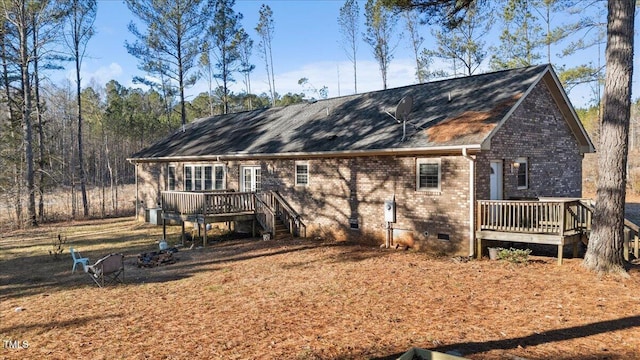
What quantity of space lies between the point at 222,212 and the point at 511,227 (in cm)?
948

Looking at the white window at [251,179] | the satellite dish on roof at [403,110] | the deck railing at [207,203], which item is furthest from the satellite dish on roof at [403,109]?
the white window at [251,179]

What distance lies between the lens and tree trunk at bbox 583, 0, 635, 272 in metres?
9.27

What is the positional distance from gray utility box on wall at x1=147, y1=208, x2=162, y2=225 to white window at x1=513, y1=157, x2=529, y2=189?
16473 millimetres

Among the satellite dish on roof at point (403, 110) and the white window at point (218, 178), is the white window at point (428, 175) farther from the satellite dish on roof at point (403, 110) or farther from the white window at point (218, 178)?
the white window at point (218, 178)

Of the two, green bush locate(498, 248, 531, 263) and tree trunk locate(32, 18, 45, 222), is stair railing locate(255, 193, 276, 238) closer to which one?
green bush locate(498, 248, 531, 263)

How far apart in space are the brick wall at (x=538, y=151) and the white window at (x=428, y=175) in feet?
3.79

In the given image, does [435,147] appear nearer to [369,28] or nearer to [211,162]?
[211,162]

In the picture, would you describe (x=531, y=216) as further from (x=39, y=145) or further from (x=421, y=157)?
(x=39, y=145)

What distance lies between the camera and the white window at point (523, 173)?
44.4 ft

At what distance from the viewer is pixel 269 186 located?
17.2 m

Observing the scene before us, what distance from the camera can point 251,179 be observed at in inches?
715

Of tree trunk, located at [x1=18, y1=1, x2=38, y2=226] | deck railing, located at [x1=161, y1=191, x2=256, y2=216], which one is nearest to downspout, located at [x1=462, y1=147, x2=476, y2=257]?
deck railing, located at [x1=161, y1=191, x2=256, y2=216]

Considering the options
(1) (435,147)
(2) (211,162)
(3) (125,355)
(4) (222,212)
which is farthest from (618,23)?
(2) (211,162)

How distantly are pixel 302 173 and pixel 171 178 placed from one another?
29.4 feet
